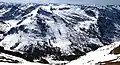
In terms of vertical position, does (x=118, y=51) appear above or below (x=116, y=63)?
above

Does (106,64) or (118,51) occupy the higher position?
(118,51)

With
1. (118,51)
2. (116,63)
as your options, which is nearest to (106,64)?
(116,63)

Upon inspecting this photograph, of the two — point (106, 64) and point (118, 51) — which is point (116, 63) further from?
point (118, 51)

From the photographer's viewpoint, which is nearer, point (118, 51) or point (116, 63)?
point (116, 63)

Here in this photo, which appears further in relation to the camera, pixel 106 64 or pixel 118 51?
pixel 118 51
